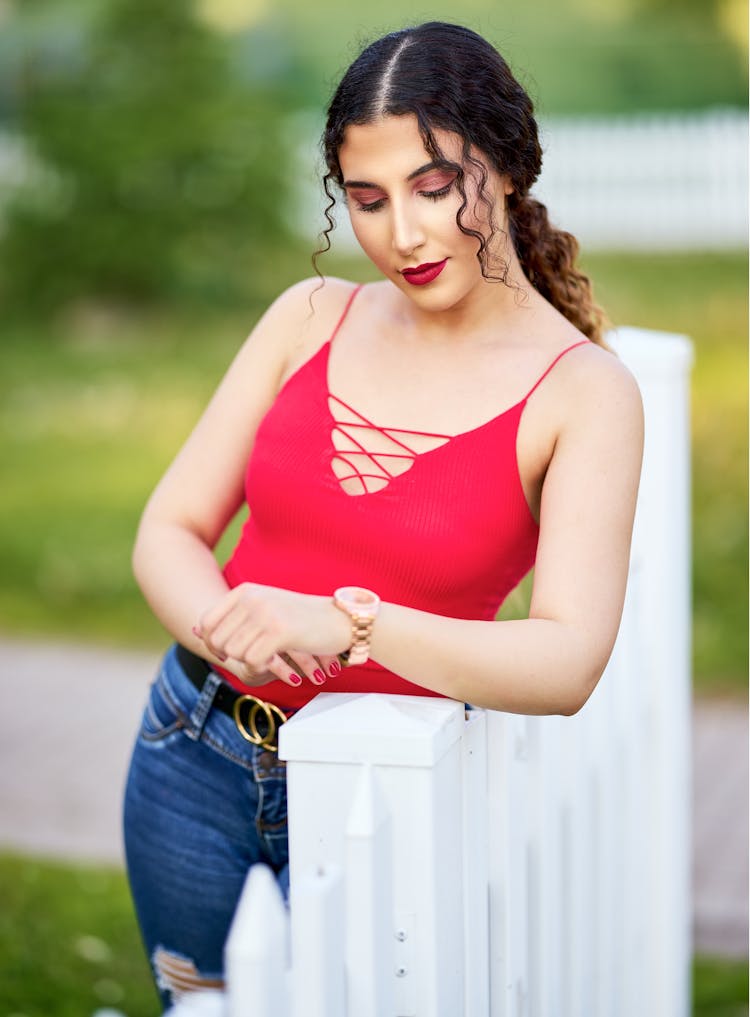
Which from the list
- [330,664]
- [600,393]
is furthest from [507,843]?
[600,393]

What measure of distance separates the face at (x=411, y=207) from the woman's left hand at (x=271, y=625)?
0.49 m

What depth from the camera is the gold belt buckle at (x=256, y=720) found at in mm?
1999

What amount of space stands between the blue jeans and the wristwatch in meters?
0.36

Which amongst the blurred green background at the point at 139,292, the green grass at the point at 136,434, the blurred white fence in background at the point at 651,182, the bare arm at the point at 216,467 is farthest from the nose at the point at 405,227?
the blurred white fence in background at the point at 651,182

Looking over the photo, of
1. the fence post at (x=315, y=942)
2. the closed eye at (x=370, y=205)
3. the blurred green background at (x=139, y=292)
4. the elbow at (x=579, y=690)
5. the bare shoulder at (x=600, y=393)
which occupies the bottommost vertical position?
the fence post at (x=315, y=942)

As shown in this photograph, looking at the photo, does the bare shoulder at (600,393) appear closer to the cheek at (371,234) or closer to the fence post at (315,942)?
the cheek at (371,234)

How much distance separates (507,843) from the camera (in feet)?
6.30

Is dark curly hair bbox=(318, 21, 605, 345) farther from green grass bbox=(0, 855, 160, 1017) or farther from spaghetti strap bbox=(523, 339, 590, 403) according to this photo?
green grass bbox=(0, 855, 160, 1017)

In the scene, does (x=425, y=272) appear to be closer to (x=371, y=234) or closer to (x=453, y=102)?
(x=371, y=234)

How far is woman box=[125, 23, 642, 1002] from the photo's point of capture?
5.84ft

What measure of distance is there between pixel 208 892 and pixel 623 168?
12.1 m

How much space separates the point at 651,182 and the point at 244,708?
12.1m

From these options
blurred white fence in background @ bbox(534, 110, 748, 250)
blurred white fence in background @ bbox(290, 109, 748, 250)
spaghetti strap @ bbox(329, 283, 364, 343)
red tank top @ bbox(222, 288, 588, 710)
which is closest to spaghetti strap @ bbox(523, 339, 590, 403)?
red tank top @ bbox(222, 288, 588, 710)

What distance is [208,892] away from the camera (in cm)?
212
